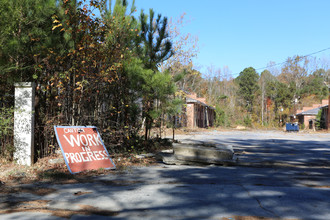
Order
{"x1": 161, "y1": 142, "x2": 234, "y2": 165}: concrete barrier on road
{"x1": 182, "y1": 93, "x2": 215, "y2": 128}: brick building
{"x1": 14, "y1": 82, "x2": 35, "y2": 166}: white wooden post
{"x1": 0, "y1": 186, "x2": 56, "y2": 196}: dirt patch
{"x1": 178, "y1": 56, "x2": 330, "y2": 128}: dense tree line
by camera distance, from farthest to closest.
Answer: {"x1": 178, "y1": 56, "x2": 330, "y2": 128}: dense tree line
{"x1": 182, "y1": 93, "x2": 215, "y2": 128}: brick building
{"x1": 161, "y1": 142, "x2": 234, "y2": 165}: concrete barrier on road
{"x1": 14, "y1": 82, "x2": 35, "y2": 166}: white wooden post
{"x1": 0, "y1": 186, "x2": 56, "y2": 196}: dirt patch

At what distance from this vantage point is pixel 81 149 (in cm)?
723

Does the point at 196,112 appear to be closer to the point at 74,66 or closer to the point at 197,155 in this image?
the point at 197,155

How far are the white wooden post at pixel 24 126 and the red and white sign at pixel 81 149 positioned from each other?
0.75m

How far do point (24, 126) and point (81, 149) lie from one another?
138 centimetres

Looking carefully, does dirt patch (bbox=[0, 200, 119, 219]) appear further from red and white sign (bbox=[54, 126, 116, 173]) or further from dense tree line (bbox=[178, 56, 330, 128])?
dense tree line (bbox=[178, 56, 330, 128])

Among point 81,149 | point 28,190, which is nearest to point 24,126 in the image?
point 81,149

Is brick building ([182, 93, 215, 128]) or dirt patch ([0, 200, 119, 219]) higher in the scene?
brick building ([182, 93, 215, 128])

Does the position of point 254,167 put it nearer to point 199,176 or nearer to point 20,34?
point 199,176

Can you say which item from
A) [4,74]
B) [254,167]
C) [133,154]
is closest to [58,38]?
[4,74]

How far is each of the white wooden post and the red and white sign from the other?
75cm

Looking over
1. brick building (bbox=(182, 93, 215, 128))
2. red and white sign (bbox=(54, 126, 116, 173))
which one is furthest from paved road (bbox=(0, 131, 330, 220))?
brick building (bbox=(182, 93, 215, 128))

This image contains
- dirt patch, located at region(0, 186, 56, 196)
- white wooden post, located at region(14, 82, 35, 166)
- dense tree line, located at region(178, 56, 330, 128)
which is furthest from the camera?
dense tree line, located at region(178, 56, 330, 128)

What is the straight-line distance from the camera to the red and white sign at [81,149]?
271 inches

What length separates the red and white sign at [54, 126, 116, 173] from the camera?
271 inches
